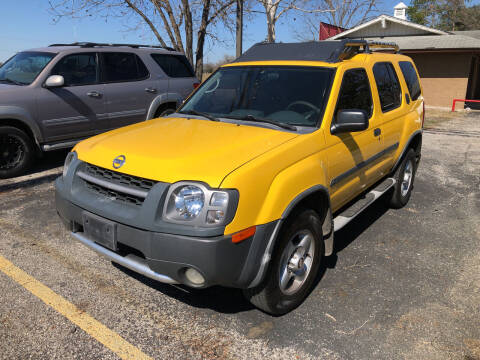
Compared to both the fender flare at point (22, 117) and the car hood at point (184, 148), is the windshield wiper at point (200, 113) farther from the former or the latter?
the fender flare at point (22, 117)

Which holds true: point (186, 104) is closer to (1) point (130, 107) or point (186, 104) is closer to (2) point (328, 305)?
(2) point (328, 305)

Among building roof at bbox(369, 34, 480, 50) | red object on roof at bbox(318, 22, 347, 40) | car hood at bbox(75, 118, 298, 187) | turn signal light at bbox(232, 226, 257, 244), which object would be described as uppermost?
red object on roof at bbox(318, 22, 347, 40)

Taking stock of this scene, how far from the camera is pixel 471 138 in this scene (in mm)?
11195

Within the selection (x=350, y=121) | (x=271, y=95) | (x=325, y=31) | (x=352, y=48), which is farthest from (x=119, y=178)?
(x=325, y=31)

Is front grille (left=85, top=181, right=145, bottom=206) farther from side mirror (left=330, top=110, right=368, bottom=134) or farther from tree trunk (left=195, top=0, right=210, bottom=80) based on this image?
tree trunk (left=195, top=0, right=210, bottom=80)

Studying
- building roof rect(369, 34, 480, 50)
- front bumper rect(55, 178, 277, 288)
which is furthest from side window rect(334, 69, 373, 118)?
building roof rect(369, 34, 480, 50)

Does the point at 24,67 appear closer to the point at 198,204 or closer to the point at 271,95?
the point at 271,95

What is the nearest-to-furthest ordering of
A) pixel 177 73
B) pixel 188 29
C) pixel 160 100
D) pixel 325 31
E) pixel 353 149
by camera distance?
1. pixel 353 149
2. pixel 160 100
3. pixel 177 73
4. pixel 188 29
5. pixel 325 31

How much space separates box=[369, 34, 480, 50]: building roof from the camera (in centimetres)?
1902

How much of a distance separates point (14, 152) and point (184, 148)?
15.1ft

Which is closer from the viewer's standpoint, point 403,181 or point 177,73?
point 403,181

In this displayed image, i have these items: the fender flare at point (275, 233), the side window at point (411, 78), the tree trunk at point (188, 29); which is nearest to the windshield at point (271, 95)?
the fender flare at point (275, 233)

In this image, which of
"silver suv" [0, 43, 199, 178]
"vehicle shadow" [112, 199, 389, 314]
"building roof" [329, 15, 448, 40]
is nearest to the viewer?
"vehicle shadow" [112, 199, 389, 314]

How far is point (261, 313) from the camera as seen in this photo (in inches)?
123
